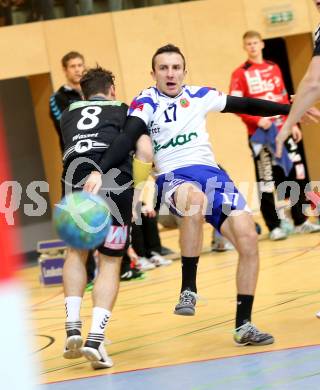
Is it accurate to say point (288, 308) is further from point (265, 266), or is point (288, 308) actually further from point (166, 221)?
point (166, 221)

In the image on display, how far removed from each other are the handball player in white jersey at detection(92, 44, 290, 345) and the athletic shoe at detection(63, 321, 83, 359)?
0.84m

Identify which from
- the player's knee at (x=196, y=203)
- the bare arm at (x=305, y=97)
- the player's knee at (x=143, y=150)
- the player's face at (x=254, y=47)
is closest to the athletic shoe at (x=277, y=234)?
the player's face at (x=254, y=47)

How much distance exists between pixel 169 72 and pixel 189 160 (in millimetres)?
649

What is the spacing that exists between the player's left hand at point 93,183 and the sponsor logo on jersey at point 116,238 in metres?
0.35

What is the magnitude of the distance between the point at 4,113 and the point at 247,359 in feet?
34.7

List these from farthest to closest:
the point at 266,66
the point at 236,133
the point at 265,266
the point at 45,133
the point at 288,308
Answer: the point at 236,133
the point at 45,133
the point at 266,66
the point at 265,266
the point at 288,308

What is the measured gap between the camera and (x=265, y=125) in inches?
455

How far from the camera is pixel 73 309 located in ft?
20.1

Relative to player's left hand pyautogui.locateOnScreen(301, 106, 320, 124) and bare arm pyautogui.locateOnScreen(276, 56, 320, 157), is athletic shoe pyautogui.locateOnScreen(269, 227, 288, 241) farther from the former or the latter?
bare arm pyautogui.locateOnScreen(276, 56, 320, 157)

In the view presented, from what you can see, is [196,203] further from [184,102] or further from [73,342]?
[73,342]

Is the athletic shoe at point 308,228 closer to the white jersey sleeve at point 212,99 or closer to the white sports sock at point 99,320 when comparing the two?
the white jersey sleeve at point 212,99

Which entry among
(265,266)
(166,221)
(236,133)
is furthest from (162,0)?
(265,266)

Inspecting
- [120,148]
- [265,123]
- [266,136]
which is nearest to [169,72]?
[120,148]

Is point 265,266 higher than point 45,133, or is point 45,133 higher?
point 45,133
